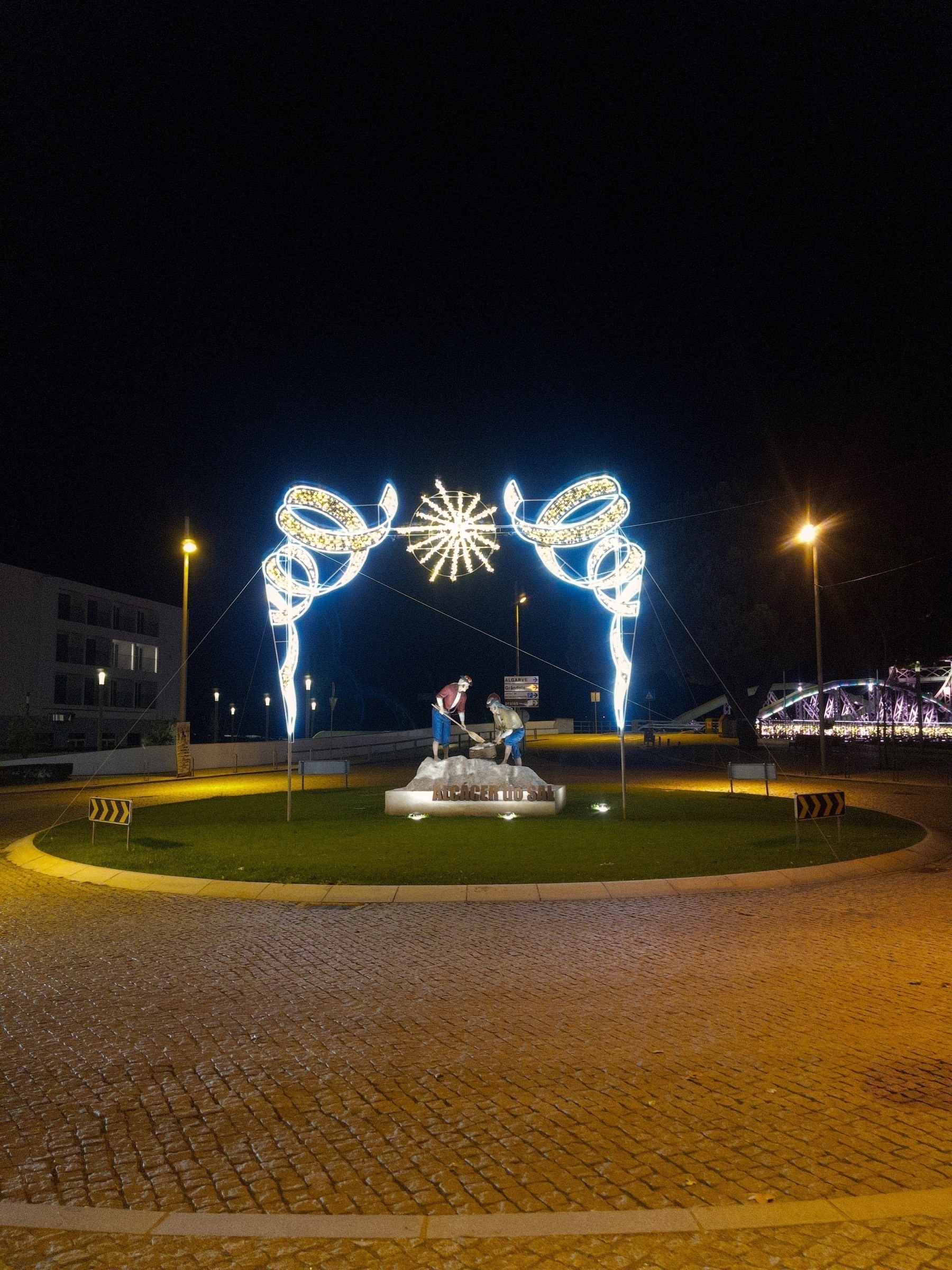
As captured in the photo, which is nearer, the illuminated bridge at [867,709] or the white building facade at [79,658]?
the white building facade at [79,658]

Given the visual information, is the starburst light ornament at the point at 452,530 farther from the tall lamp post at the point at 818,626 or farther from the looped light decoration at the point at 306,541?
the tall lamp post at the point at 818,626

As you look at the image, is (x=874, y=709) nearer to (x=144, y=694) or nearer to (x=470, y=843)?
(x=144, y=694)

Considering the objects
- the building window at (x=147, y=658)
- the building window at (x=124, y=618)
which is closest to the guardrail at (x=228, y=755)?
the building window at (x=124, y=618)

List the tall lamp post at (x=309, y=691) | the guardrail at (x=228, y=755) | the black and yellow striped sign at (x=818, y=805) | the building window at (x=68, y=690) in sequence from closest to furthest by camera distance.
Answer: the black and yellow striped sign at (x=818, y=805), the guardrail at (x=228, y=755), the tall lamp post at (x=309, y=691), the building window at (x=68, y=690)

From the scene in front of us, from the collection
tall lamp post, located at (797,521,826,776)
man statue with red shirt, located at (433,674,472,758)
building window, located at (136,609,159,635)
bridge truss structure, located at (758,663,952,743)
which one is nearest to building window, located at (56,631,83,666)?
building window, located at (136,609,159,635)

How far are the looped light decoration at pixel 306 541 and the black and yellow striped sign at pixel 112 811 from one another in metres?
4.57

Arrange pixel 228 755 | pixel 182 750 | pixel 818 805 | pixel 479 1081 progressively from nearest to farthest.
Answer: pixel 479 1081 < pixel 818 805 < pixel 182 750 < pixel 228 755

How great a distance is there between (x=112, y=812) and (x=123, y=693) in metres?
50.9

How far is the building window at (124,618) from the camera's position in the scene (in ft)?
198

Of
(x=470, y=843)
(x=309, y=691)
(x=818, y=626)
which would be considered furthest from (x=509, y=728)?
(x=309, y=691)

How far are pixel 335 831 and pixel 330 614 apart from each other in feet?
221

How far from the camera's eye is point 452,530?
62.6 feet

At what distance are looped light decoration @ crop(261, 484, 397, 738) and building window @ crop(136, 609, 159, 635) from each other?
48260 mm

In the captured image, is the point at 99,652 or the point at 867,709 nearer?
the point at 99,652
